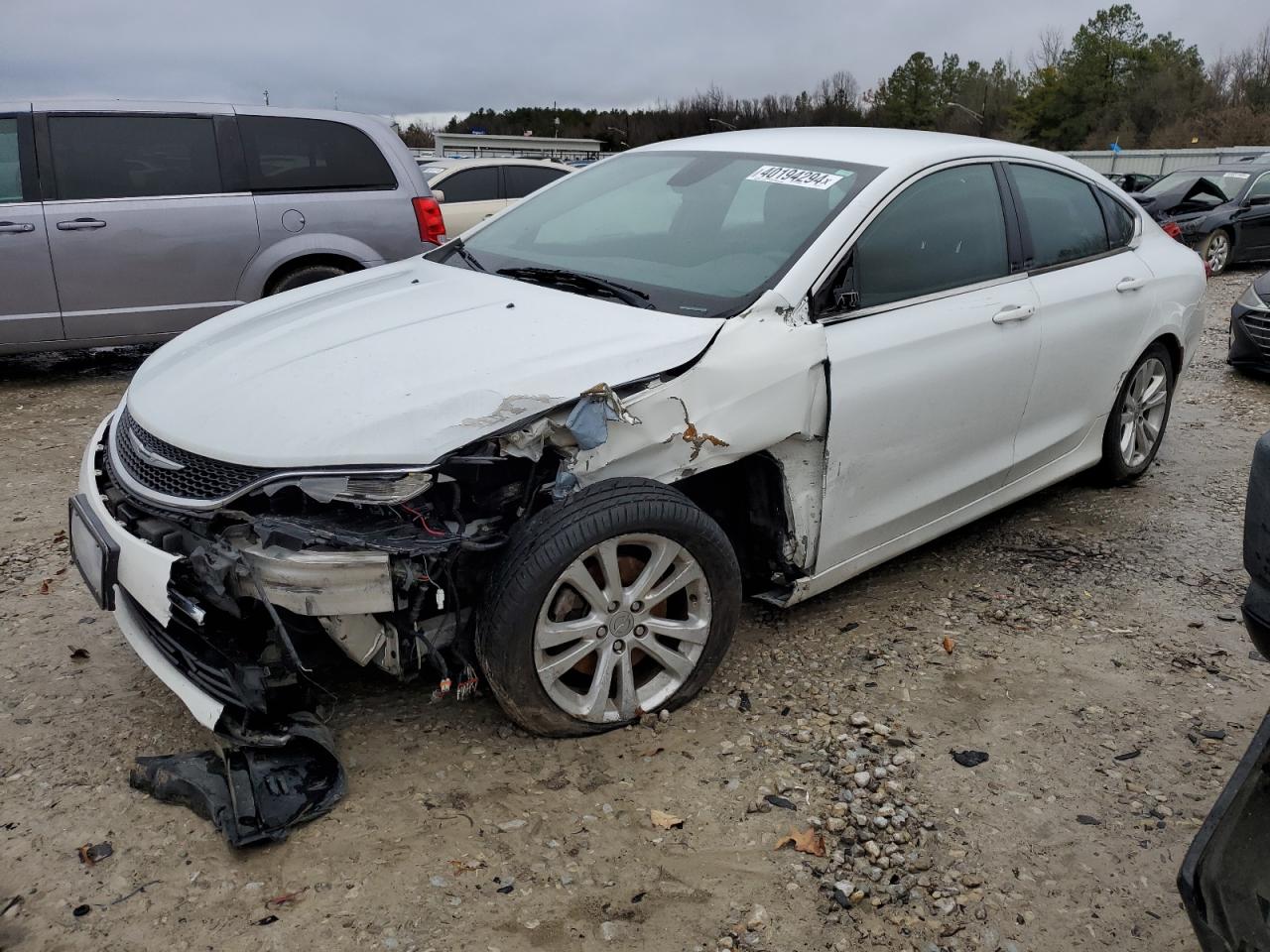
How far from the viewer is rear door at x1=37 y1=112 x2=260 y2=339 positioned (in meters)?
6.51

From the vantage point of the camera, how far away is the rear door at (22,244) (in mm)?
6387

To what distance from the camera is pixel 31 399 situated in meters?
6.65

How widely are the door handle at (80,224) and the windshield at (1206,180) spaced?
1336 centimetres

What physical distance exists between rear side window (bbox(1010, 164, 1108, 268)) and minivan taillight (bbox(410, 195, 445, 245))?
168 inches

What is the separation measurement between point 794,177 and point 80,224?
4.98 m

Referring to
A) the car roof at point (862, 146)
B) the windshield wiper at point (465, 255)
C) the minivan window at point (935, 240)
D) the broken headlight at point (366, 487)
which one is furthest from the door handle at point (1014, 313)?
the broken headlight at point (366, 487)

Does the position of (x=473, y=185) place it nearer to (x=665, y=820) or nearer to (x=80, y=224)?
(x=80, y=224)

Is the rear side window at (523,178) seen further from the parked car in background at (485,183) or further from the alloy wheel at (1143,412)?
the alloy wheel at (1143,412)

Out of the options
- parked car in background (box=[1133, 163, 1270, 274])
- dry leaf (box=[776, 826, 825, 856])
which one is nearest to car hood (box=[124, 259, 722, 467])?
dry leaf (box=[776, 826, 825, 856])

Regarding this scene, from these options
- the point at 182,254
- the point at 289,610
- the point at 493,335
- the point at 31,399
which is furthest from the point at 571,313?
the point at 31,399

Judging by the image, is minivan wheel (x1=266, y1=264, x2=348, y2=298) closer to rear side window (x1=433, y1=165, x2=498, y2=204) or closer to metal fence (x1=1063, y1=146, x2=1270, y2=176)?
rear side window (x1=433, y1=165, x2=498, y2=204)

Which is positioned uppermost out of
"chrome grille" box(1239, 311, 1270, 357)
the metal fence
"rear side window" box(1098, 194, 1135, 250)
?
the metal fence

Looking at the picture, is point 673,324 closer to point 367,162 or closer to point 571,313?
point 571,313

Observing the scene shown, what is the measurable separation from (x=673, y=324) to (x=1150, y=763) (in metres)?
1.89
